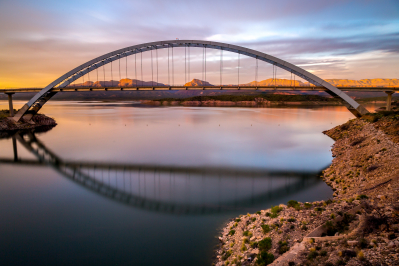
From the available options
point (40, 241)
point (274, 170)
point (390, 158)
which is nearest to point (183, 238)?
point (40, 241)

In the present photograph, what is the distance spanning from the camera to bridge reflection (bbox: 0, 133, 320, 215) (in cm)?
1061

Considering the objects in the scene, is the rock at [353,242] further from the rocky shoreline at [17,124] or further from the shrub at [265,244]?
the rocky shoreline at [17,124]

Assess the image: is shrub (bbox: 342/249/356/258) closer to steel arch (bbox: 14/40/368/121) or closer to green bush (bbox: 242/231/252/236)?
green bush (bbox: 242/231/252/236)

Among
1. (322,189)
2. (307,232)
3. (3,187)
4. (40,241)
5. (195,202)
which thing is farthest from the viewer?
(3,187)

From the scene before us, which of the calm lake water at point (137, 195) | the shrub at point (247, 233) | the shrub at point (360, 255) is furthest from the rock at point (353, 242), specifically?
the calm lake water at point (137, 195)

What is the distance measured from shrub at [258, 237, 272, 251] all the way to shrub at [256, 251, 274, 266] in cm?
23

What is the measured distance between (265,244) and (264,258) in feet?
1.59

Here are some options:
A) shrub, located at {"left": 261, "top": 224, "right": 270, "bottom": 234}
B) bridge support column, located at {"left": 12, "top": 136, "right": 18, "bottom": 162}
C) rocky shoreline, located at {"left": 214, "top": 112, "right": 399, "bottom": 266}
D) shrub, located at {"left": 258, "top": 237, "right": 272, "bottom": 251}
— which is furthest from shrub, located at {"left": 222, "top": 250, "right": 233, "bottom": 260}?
bridge support column, located at {"left": 12, "top": 136, "right": 18, "bottom": 162}

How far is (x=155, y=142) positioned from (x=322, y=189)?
17664mm

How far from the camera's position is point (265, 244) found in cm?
604

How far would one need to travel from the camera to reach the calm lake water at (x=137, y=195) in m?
7.31

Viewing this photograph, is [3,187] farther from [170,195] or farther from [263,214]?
[263,214]

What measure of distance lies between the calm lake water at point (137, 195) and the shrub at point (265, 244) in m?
1.52

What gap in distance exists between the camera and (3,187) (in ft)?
42.1
